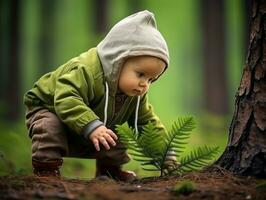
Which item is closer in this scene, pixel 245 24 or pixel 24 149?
pixel 24 149

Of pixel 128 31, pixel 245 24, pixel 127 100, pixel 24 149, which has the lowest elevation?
pixel 24 149

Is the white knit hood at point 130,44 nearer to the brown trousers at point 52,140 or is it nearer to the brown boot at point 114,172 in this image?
the brown trousers at point 52,140

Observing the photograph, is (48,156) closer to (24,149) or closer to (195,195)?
(195,195)

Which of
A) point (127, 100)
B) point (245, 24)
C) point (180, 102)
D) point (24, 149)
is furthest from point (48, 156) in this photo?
point (180, 102)

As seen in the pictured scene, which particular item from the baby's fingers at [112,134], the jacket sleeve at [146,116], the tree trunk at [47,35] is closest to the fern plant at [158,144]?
the baby's fingers at [112,134]

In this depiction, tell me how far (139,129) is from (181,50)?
26779 mm

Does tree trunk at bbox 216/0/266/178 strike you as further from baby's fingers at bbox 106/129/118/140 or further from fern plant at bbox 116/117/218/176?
baby's fingers at bbox 106/129/118/140

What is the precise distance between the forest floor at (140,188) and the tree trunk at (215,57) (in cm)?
1041

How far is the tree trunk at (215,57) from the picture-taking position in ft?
43.7

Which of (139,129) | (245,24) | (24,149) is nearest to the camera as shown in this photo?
(139,129)

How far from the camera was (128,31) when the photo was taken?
3.59 m

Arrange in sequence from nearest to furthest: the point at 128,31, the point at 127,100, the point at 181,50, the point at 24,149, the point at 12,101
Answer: the point at 128,31 < the point at 127,100 < the point at 24,149 < the point at 12,101 < the point at 181,50

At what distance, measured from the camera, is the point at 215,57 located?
13.4m

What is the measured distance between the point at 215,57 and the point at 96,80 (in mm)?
10180
